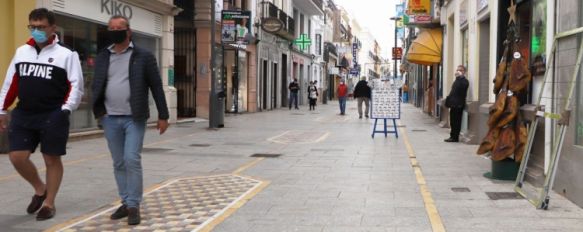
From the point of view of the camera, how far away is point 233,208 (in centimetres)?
636

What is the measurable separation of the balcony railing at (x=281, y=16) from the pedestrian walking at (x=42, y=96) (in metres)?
23.3

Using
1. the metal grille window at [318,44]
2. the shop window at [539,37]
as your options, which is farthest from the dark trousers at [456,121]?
the metal grille window at [318,44]

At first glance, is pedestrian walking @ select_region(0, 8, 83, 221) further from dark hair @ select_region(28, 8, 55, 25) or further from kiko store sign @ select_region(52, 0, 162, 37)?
kiko store sign @ select_region(52, 0, 162, 37)

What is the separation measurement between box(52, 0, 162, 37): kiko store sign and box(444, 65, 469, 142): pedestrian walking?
7969 mm

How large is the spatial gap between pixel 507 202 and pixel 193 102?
16.3 m

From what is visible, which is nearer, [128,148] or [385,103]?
[128,148]

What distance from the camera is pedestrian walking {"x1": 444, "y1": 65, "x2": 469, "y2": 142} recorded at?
13883 millimetres

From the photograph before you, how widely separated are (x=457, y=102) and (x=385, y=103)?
2050 mm

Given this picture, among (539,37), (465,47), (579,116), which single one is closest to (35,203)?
(579,116)

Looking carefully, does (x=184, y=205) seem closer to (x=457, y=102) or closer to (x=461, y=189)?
(x=461, y=189)

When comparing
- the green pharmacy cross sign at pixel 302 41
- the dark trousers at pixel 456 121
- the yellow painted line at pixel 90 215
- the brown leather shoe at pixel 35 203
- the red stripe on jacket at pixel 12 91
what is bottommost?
the yellow painted line at pixel 90 215

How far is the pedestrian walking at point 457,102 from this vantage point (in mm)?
13883

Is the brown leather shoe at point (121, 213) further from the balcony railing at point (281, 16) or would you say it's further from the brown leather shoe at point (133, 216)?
the balcony railing at point (281, 16)

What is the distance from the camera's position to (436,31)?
2250 cm
